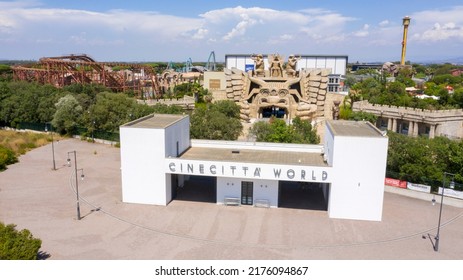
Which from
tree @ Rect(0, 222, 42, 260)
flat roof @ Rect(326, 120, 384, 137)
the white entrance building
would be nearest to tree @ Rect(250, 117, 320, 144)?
the white entrance building

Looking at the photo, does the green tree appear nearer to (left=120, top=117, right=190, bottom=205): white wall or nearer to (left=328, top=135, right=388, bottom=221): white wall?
(left=120, top=117, right=190, bottom=205): white wall

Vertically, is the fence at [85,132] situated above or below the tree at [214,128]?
below

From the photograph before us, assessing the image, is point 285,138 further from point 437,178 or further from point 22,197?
point 22,197

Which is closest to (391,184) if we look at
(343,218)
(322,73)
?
(343,218)

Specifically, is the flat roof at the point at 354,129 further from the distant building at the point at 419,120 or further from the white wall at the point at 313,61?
the white wall at the point at 313,61

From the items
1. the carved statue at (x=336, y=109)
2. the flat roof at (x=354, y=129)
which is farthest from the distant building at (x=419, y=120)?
the flat roof at (x=354, y=129)

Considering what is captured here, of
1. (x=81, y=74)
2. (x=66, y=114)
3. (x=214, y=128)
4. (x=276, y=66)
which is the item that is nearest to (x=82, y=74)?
(x=81, y=74)

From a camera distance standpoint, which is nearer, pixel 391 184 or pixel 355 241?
pixel 355 241
